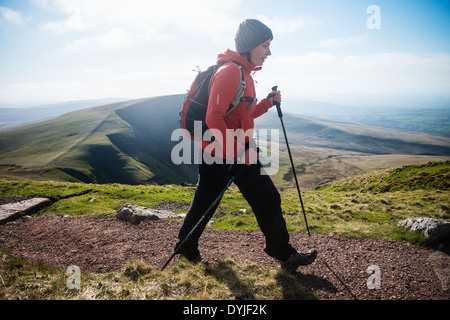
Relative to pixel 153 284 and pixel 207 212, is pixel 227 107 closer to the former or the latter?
pixel 207 212

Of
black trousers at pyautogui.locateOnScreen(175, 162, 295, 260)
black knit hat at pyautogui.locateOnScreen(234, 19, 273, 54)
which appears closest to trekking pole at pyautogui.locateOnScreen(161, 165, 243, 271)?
black trousers at pyautogui.locateOnScreen(175, 162, 295, 260)

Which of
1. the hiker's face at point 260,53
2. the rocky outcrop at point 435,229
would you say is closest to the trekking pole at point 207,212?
the hiker's face at point 260,53

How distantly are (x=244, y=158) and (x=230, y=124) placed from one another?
0.67 metres

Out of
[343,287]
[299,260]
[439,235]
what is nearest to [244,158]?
[299,260]

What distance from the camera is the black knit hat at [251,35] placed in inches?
167

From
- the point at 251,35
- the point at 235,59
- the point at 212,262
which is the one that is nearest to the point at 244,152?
the point at 235,59

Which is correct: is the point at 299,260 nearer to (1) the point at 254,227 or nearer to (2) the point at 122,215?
(1) the point at 254,227

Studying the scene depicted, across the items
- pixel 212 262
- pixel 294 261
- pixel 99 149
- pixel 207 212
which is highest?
pixel 207 212

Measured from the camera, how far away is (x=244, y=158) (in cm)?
401

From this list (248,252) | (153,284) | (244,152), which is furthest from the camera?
(248,252)

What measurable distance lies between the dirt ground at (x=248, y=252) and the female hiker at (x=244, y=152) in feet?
3.17

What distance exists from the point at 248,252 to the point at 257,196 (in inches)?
116

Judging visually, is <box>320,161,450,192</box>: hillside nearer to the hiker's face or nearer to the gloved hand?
the gloved hand

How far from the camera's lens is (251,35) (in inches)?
167
